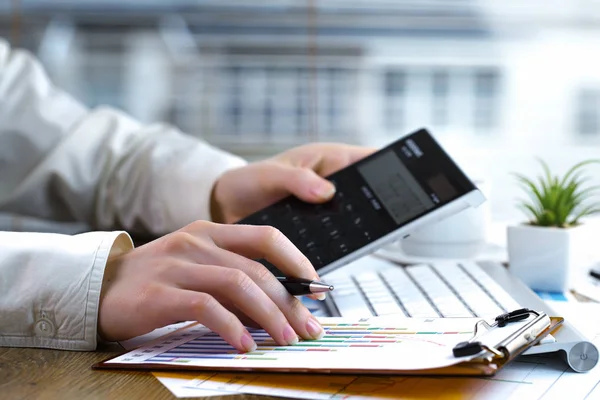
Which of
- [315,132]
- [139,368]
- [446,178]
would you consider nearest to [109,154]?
[446,178]

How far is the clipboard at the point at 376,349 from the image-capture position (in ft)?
1.32

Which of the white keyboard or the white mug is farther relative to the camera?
the white mug

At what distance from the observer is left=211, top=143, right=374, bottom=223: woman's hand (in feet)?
2.80

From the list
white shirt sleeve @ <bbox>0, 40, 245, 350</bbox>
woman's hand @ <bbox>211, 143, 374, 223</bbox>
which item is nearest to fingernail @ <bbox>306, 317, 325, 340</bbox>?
woman's hand @ <bbox>211, 143, 374, 223</bbox>

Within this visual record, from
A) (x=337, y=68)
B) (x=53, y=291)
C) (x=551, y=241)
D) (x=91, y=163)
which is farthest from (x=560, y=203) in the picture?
(x=337, y=68)

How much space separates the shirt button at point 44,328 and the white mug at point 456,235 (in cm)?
47

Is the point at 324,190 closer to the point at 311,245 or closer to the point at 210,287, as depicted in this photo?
the point at 311,245

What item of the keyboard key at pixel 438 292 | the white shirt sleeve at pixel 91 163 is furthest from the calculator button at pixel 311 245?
the white shirt sleeve at pixel 91 163

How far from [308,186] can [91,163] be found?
0.52 m

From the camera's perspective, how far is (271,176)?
0.87 meters

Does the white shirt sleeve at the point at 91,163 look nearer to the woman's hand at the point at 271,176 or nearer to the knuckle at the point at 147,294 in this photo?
the woman's hand at the point at 271,176

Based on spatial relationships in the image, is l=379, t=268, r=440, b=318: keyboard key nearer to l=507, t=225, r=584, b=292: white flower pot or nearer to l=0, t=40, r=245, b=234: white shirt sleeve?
l=507, t=225, r=584, b=292: white flower pot

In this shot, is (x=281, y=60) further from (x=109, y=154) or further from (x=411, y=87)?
(x=411, y=87)

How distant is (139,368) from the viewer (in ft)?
1.46
